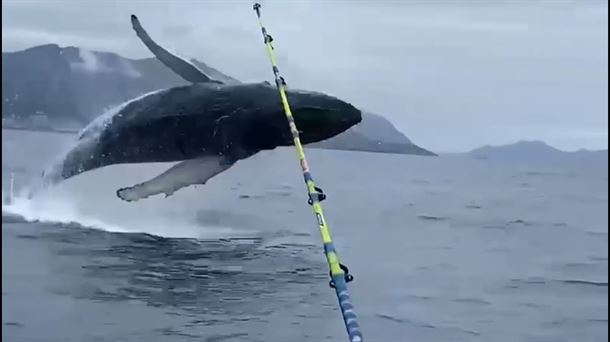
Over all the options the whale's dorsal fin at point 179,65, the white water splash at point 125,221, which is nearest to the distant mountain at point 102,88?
the whale's dorsal fin at point 179,65

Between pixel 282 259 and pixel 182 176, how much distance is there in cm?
91

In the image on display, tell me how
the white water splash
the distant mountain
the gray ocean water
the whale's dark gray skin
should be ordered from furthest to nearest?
the whale's dark gray skin < the white water splash < the distant mountain < the gray ocean water

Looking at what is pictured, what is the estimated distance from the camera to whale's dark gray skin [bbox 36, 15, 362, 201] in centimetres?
571

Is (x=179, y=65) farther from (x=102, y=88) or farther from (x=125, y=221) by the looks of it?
(x=125, y=221)

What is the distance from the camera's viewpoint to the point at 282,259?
18.8 ft

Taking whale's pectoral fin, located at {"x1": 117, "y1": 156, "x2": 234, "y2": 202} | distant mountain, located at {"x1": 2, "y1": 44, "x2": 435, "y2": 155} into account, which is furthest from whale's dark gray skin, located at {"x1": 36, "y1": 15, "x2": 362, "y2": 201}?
distant mountain, located at {"x1": 2, "y1": 44, "x2": 435, "y2": 155}

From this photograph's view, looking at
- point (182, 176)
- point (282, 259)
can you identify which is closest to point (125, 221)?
point (182, 176)

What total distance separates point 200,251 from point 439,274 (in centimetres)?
165

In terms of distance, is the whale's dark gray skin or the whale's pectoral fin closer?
the whale's dark gray skin

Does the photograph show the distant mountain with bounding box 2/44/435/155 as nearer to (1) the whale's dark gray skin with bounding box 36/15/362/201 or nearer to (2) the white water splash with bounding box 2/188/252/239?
(1) the whale's dark gray skin with bounding box 36/15/362/201

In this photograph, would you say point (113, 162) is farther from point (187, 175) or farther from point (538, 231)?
point (538, 231)

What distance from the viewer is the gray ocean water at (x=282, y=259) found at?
14.7 ft

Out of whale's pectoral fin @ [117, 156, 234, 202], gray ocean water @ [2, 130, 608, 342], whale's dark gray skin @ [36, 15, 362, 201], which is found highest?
whale's dark gray skin @ [36, 15, 362, 201]

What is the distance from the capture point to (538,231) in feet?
26.0
